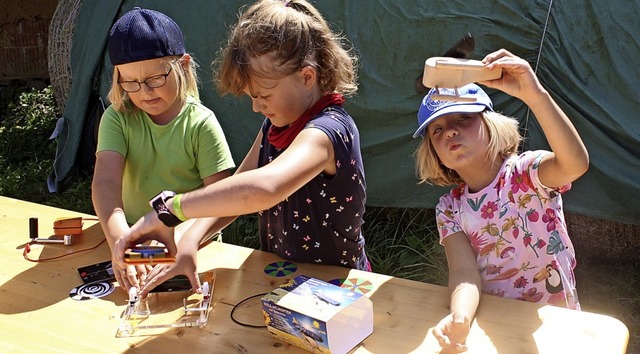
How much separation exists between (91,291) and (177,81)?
2.85 feet

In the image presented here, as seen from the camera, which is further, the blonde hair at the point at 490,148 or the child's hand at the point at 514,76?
the blonde hair at the point at 490,148

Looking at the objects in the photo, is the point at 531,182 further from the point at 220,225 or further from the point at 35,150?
the point at 35,150

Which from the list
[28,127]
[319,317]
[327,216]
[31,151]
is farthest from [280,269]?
[28,127]

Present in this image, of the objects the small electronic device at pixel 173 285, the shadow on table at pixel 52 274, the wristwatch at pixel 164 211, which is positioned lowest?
the shadow on table at pixel 52 274

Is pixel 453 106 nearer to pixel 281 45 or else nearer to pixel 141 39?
pixel 281 45

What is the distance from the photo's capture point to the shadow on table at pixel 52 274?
6.33 ft

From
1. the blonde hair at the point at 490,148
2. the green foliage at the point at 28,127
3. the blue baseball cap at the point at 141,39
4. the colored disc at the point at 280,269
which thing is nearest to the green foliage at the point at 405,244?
the blonde hair at the point at 490,148

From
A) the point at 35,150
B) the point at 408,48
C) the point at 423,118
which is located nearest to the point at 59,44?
the point at 35,150

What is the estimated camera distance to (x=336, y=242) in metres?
2.15

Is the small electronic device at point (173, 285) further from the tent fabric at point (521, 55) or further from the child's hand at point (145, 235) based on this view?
the tent fabric at point (521, 55)

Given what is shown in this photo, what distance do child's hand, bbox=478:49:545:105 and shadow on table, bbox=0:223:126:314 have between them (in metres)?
1.25

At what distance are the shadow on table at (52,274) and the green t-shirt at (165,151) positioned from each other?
0.84 feet

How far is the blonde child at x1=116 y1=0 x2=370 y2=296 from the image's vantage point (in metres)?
1.66

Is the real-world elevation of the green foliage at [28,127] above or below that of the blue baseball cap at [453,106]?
below
